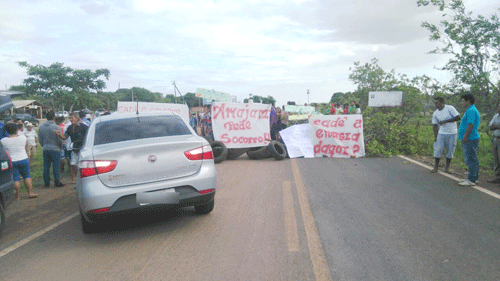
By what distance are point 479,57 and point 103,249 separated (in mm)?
11532

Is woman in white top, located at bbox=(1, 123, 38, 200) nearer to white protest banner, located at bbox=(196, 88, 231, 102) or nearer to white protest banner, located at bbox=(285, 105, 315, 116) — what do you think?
white protest banner, located at bbox=(196, 88, 231, 102)

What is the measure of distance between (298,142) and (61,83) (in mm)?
51110

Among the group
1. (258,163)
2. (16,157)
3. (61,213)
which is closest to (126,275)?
(61,213)

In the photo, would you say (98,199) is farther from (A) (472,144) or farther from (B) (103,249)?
(A) (472,144)

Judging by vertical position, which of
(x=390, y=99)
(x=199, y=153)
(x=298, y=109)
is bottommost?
(x=199, y=153)

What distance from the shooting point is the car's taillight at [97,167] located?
4711 mm

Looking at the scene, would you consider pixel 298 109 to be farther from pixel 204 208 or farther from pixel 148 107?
pixel 204 208

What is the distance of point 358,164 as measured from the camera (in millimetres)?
11211

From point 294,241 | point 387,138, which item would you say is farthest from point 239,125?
point 294,241

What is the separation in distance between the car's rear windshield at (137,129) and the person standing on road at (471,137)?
5811mm

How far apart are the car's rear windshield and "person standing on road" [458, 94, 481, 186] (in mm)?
5811

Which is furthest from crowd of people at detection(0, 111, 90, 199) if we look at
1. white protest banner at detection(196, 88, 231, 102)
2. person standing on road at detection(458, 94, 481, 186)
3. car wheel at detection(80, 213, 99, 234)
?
white protest banner at detection(196, 88, 231, 102)

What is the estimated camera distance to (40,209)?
7230 mm

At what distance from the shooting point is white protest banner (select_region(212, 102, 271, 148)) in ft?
42.7
